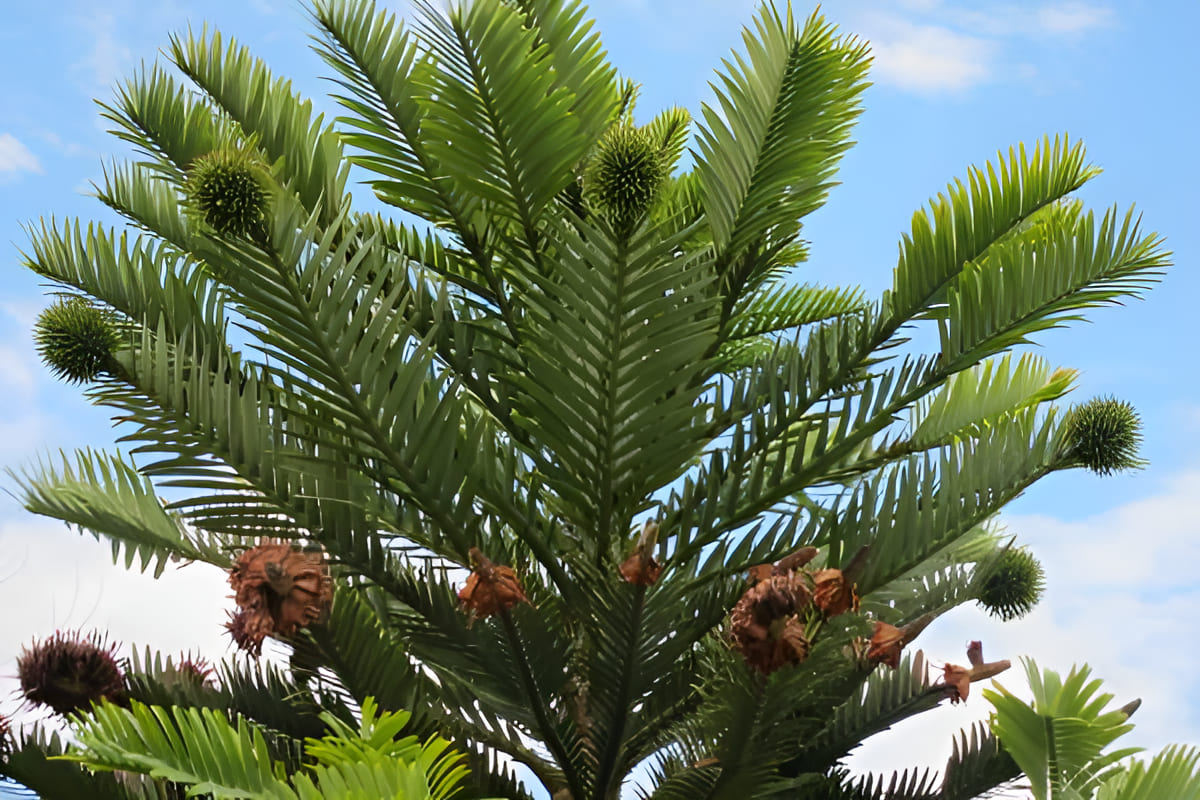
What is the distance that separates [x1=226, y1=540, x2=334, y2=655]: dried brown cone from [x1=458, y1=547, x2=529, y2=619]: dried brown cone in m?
0.33

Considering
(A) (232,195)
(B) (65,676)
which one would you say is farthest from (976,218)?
(B) (65,676)

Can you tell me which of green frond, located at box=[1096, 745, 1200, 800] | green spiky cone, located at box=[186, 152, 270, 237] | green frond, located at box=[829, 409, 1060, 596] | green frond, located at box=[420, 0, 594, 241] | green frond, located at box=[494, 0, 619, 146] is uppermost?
green frond, located at box=[494, 0, 619, 146]

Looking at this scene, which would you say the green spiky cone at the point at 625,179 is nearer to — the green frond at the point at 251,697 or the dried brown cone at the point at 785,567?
the dried brown cone at the point at 785,567

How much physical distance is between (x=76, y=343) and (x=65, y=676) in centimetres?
96

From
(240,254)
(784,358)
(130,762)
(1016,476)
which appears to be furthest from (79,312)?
→ (1016,476)

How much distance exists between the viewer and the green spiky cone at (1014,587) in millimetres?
4676

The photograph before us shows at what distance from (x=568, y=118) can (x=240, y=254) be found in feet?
3.28

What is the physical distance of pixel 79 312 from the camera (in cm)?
359

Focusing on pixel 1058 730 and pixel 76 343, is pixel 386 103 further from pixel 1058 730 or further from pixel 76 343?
pixel 1058 730

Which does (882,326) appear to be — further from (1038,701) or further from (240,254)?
(240,254)

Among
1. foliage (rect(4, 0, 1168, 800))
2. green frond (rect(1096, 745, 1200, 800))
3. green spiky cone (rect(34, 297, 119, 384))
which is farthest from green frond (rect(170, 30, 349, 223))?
green frond (rect(1096, 745, 1200, 800))

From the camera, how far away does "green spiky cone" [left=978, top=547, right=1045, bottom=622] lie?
468cm

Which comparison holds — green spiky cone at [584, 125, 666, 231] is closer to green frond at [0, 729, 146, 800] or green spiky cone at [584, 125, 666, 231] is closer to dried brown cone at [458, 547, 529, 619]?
dried brown cone at [458, 547, 529, 619]

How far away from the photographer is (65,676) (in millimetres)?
3643
